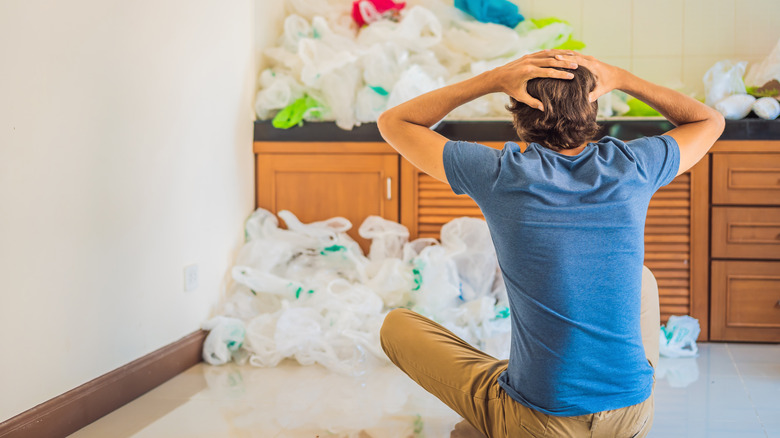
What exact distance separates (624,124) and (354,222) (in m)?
1.14

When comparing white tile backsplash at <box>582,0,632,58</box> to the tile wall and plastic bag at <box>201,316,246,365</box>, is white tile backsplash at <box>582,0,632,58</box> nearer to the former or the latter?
the tile wall

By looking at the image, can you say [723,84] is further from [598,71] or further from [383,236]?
[598,71]

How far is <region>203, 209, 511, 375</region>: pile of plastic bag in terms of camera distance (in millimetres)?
2236

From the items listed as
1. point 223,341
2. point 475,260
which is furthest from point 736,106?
point 223,341

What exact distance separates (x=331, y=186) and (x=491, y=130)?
70cm

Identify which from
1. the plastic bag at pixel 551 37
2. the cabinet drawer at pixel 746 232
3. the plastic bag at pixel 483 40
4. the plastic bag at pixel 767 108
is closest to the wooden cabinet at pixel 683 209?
the cabinet drawer at pixel 746 232

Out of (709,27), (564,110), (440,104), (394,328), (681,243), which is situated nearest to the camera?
(564,110)

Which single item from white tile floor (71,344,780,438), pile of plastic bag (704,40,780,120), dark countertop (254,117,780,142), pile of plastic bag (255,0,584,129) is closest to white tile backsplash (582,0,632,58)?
pile of plastic bag (255,0,584,129)

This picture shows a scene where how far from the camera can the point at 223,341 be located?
2287 millimetres

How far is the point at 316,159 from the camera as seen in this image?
9.20ft

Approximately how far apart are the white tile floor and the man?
52cm

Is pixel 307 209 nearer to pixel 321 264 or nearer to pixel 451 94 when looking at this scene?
pixel 321 264

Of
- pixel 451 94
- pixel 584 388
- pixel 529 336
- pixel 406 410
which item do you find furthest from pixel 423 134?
pixel 406 410

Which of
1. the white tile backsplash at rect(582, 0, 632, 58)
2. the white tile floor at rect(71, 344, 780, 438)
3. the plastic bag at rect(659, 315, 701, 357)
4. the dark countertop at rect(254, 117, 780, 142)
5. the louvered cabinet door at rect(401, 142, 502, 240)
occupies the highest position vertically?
the white tile backsplash at rect(582, 0, 632, 58)
